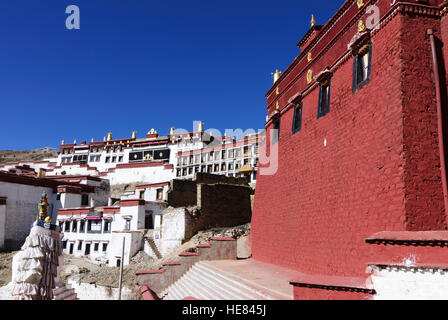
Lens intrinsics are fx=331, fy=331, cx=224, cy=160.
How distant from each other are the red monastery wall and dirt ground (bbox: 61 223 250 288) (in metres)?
8.43

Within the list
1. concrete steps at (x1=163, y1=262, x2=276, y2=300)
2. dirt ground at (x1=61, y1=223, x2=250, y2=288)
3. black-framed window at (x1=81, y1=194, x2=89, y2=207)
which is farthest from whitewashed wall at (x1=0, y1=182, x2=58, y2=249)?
concrete steps at (x1=163, y1=262, x2=276, y2=300)

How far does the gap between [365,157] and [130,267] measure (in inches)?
650

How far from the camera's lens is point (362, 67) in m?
8.17

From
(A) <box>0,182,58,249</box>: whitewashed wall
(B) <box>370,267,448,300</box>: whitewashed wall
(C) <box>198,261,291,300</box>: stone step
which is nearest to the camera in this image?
(B) <box>370,267,448,300</box>: whitewashed wall

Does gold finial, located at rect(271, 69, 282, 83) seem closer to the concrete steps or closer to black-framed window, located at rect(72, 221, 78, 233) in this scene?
the concrete steps

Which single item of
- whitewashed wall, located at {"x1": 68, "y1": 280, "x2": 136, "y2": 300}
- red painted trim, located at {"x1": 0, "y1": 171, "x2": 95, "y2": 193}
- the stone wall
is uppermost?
red painted trim, located at {"x1": 0, "y1": 171, "x2": 95, "y2": 193}

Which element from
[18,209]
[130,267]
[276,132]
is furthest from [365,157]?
[18,209]

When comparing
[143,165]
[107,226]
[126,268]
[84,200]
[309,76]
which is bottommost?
[126,268]

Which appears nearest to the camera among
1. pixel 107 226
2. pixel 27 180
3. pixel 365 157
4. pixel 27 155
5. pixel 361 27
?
pixel 365 157

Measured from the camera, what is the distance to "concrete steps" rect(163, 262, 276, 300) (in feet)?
24.9

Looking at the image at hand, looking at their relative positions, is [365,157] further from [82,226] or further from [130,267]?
[82,226]

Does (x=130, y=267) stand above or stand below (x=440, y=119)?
below

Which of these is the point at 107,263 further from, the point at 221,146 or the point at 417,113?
the point at 221,146
